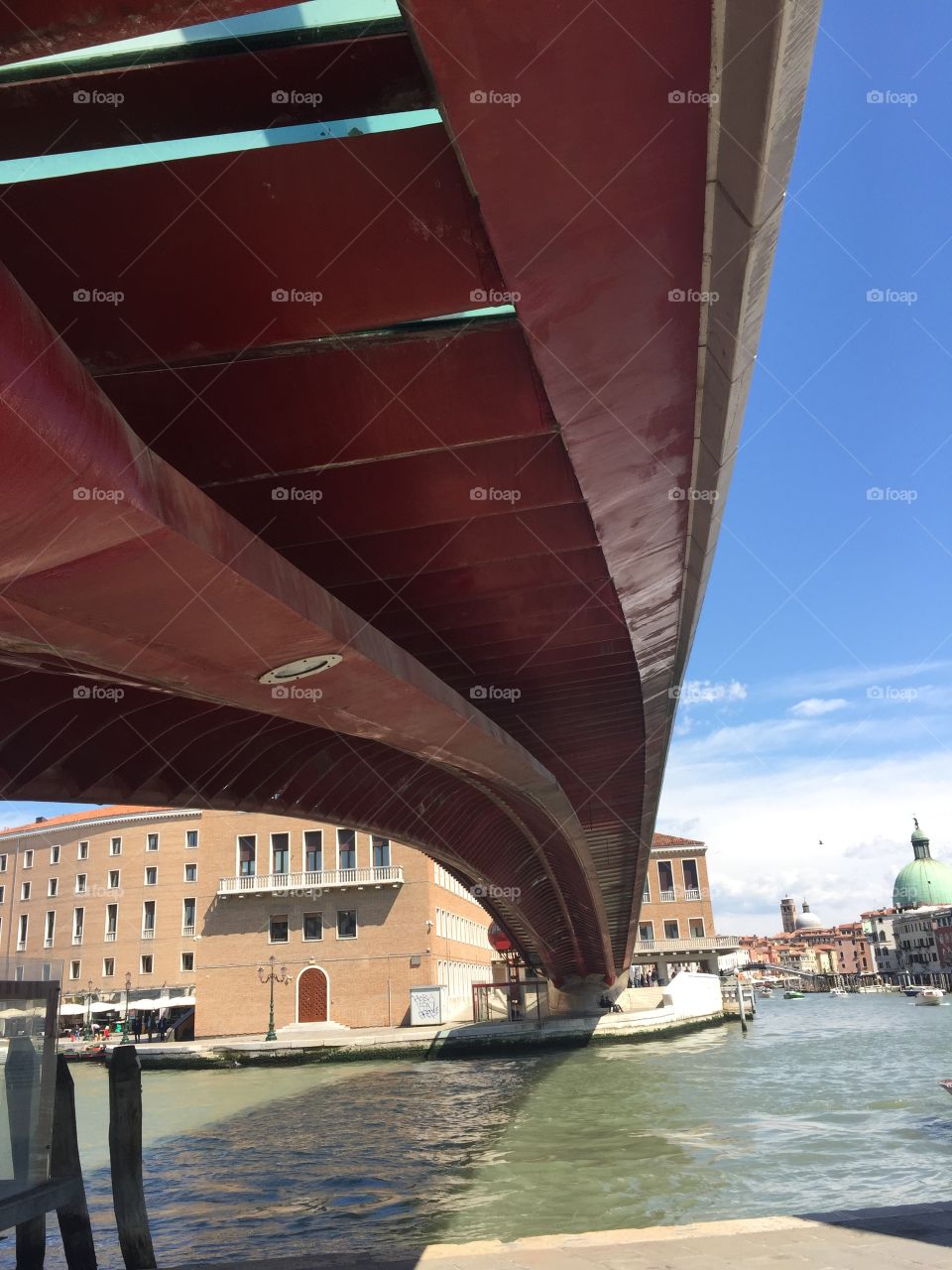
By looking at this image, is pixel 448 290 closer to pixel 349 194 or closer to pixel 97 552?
pixel 349 194

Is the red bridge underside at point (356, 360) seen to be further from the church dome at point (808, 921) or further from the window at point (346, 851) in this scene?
the church dome at point (808, 921)

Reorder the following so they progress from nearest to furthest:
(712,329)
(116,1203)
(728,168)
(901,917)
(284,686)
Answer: (728,168) < (712,329) < (284,686) < (116,1203) < (901,917)

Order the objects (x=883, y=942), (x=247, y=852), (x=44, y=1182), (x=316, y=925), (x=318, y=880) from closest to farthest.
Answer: (x=44, y=1182), (x=318, y=880), (x=316, y=925), (x=247, y=852), (x=883, y=942)

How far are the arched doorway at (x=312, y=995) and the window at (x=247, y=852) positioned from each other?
15.3ft

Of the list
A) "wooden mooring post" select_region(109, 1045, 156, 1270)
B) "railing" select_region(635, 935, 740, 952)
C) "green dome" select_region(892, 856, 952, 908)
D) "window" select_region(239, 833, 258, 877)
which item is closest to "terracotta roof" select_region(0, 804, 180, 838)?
"window" select_region(239, 833, 258, 877)

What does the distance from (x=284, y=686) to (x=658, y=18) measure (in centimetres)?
459

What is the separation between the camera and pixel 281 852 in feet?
135

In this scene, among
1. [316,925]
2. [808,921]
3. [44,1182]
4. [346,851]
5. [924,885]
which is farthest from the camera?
[808,921]

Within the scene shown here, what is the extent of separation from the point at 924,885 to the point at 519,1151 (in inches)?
5020

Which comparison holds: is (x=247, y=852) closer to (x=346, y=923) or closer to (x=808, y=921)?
(x=346, y=923)

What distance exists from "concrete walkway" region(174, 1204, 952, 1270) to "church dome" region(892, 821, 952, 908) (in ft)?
435

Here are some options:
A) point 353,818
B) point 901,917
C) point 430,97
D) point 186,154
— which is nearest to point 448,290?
point 430,97

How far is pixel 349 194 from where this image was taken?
143 inches

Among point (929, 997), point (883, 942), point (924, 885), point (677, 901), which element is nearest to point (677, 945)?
point (677, 901)
